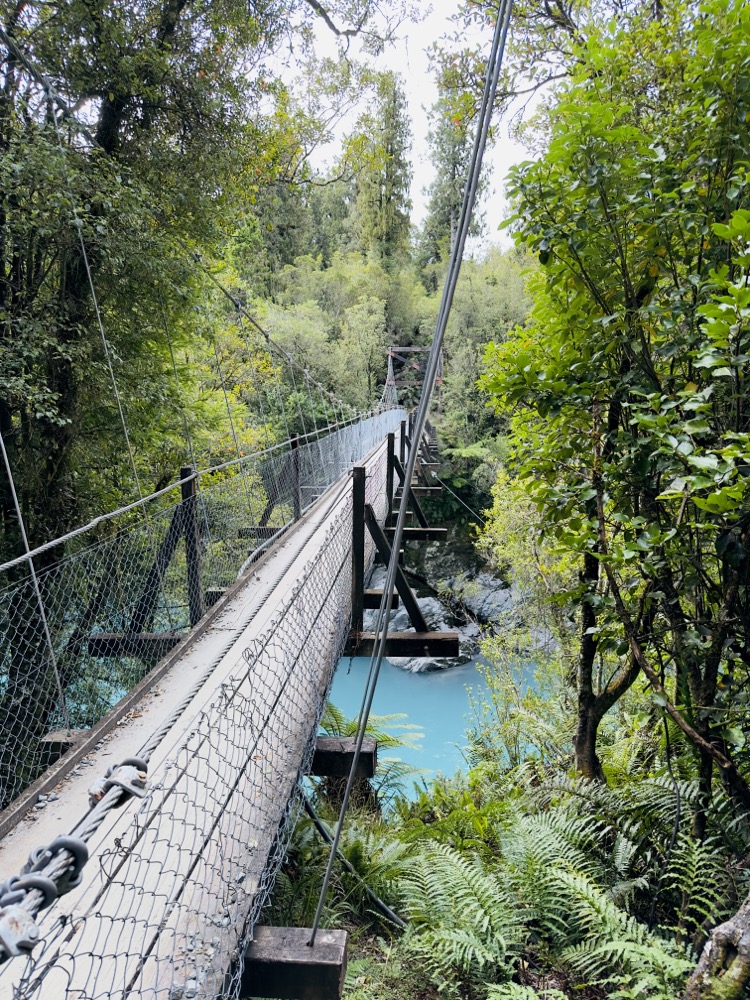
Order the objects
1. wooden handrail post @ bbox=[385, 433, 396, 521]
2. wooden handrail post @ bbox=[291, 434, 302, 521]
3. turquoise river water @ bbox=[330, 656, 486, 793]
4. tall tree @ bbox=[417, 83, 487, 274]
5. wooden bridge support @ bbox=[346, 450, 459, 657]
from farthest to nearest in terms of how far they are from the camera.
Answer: tall tree @ bbox=[417, 83, 487, 274] < turquoise river water @ bbox=[330, 656, 486, 793] < wooden handrail post @ bbox=[385, 433, 396, 521] < wooden handrail post @ bbox=[291, 434, 302, 521] < wooden bridge support @ bbox=[346, 450, 459, 657]

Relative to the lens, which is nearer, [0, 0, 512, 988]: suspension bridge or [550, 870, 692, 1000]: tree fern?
[0, 0, 512, 988]: suspension bridge

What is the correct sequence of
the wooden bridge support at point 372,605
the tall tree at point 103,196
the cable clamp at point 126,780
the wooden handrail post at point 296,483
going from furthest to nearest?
the wooden handrail post at point 296,483, the tall tree at point 103,196, the wooden bridge support at point 372,605, the cable clamp at point 126,780

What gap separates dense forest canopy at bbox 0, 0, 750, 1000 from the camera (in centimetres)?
168

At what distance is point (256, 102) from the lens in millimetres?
4945

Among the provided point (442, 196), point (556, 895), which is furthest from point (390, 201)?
point (556, 895)

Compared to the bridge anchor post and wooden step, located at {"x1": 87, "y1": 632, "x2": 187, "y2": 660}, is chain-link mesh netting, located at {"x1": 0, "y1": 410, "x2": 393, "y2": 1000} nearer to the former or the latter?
the bridge anchor post

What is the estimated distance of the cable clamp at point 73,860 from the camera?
23.0 inches

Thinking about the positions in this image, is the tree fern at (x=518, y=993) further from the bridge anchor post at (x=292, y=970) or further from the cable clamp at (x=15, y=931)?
the cable clamp at (x=15, y=931)

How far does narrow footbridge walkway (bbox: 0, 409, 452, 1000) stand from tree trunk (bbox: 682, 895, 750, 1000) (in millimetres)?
922

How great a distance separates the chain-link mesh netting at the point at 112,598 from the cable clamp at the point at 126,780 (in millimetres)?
1503

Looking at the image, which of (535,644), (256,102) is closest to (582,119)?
(256,102)

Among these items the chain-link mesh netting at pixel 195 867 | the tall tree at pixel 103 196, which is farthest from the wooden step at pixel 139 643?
the chain-link mesh netting at pixel 195 867

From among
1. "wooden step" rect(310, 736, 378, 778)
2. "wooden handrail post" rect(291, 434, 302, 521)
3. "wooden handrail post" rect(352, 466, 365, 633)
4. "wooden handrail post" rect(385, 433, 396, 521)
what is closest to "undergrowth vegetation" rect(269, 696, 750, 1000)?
"wooden step" rect(310, 736, 378, 778)

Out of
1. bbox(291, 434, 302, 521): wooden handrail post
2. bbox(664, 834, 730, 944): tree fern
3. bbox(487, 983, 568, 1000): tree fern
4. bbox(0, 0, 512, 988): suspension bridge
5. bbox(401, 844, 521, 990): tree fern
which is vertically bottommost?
bbox(401, 844, 521, 990): tree fern
